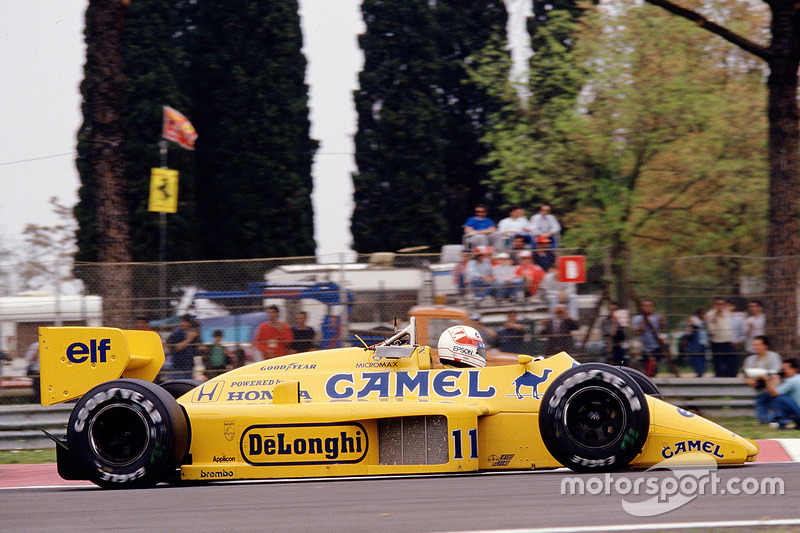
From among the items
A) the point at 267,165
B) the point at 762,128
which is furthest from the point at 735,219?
the point at 267,165

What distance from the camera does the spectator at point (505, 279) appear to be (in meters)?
11.7

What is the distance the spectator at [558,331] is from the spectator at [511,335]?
0.27 m

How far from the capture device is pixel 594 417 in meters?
6.30

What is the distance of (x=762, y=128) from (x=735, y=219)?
1978 millimetres

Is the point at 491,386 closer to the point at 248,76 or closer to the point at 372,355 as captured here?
the point at 372,355

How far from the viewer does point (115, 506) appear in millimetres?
5695

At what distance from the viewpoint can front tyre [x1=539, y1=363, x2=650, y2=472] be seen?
616 cm

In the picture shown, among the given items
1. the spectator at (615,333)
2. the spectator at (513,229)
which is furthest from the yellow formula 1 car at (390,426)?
the spectator at (513,229)

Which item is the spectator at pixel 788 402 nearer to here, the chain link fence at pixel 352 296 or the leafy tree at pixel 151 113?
the chain link fence at pixel 352 296

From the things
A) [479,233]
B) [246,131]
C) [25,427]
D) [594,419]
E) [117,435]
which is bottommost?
[25,427]

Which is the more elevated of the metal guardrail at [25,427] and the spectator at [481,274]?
the spectator at [481,274]

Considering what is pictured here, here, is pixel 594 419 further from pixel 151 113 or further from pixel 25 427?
pixel 151 113

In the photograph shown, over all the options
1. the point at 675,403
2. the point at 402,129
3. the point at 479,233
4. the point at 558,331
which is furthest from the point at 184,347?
the point at 402,129

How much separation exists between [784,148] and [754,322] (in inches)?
101
